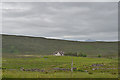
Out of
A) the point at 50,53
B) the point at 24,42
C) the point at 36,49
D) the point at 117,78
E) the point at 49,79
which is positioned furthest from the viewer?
the point at 24,42

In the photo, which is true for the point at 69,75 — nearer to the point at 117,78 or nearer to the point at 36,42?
the point at 117,78

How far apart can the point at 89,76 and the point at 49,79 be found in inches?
127

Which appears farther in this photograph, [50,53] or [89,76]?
[50,53]

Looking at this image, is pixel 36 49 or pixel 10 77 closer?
pixel 10 77

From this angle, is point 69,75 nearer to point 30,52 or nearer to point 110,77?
point 110,77

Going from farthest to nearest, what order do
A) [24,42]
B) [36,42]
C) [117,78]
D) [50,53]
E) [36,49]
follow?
[24,42]
[36,42]
[36,49]
[50,53]
[117,78]

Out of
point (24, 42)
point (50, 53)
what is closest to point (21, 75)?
point (50, 53)

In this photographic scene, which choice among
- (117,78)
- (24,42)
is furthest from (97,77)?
(24,42)

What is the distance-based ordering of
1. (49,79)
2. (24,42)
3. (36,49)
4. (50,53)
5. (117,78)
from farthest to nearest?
(24,42) → (36,49) → (50,53) → (117,78) → (49,79)

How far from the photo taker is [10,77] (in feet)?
43.7

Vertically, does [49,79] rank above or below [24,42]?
below

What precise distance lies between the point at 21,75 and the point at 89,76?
18.0 ft

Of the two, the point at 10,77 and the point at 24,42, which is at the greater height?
the point at 24,42

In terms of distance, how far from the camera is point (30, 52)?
26.0 m
